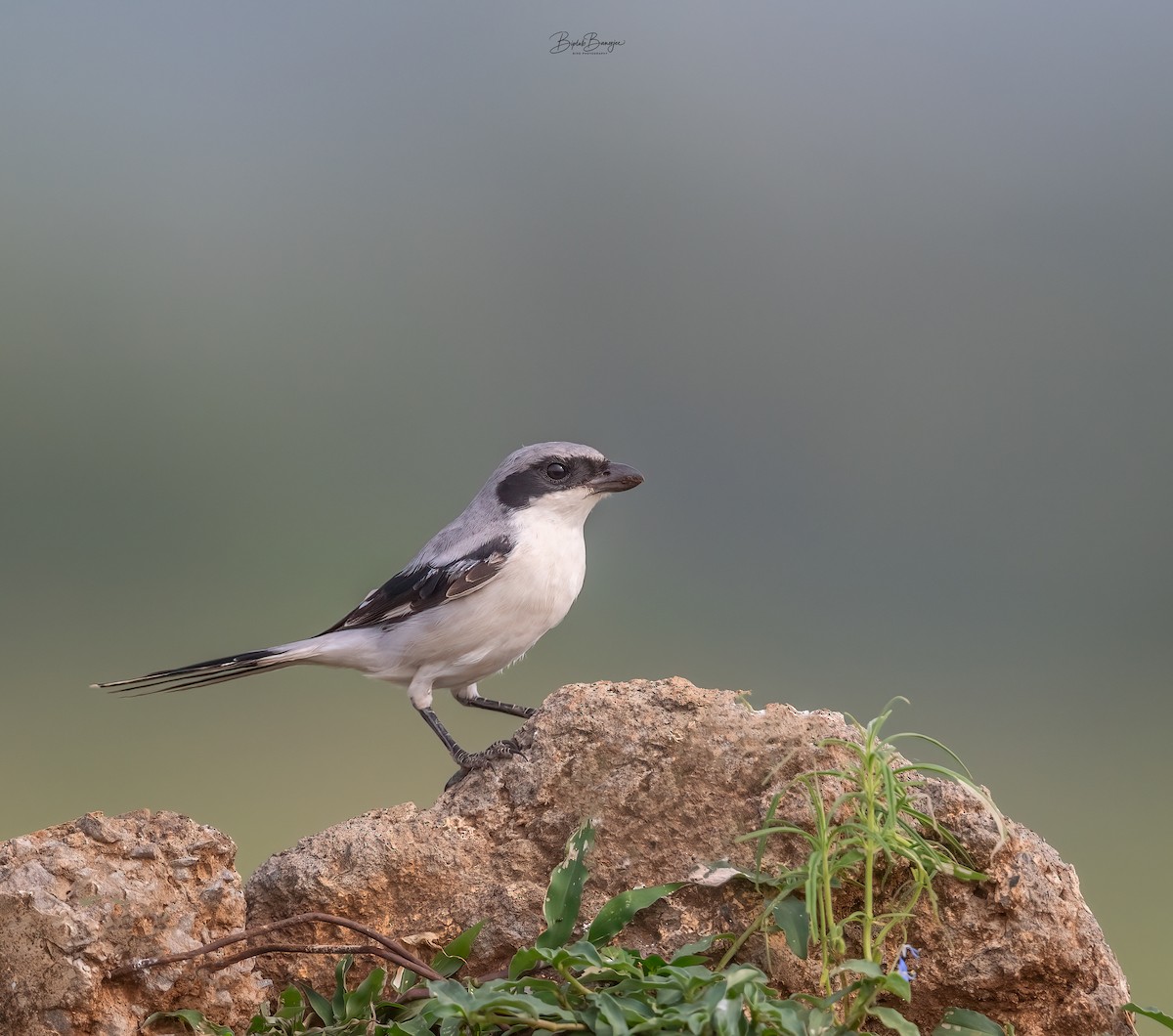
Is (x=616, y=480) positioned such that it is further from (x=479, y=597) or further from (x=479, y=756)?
(x=479, y=756)

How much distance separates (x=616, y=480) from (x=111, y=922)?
123 inches

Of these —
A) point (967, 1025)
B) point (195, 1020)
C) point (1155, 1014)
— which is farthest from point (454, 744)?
point (1155, 1014)

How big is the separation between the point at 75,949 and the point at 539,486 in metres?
3.09

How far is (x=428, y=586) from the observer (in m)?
5.88

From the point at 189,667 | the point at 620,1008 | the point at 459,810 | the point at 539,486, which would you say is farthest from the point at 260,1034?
the point at 539,486

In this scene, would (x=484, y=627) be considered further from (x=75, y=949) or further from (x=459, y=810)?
(x=75, y=949)

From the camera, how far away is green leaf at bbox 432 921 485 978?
12.9 ft

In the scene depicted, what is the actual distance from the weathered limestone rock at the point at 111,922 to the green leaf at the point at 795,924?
5.79 ft

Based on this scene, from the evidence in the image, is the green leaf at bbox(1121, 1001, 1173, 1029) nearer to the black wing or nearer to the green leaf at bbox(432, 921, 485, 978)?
the green leaf at bbox(432, 921, 485, 978)

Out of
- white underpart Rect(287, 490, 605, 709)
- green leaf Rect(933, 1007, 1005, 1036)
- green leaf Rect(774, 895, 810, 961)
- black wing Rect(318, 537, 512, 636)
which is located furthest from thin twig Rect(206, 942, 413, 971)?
black wing Rect(318, 537, 512, 636)

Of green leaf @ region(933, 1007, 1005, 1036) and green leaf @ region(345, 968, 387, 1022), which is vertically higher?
green leaf @ region(345, 968, 387, 1022)

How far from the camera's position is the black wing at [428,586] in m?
5.80

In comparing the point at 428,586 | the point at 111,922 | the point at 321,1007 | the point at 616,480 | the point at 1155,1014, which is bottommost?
the point at 1155,1014

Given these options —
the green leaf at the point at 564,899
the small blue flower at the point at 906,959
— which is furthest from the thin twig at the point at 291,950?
the small blue flower at the point at 906,959
